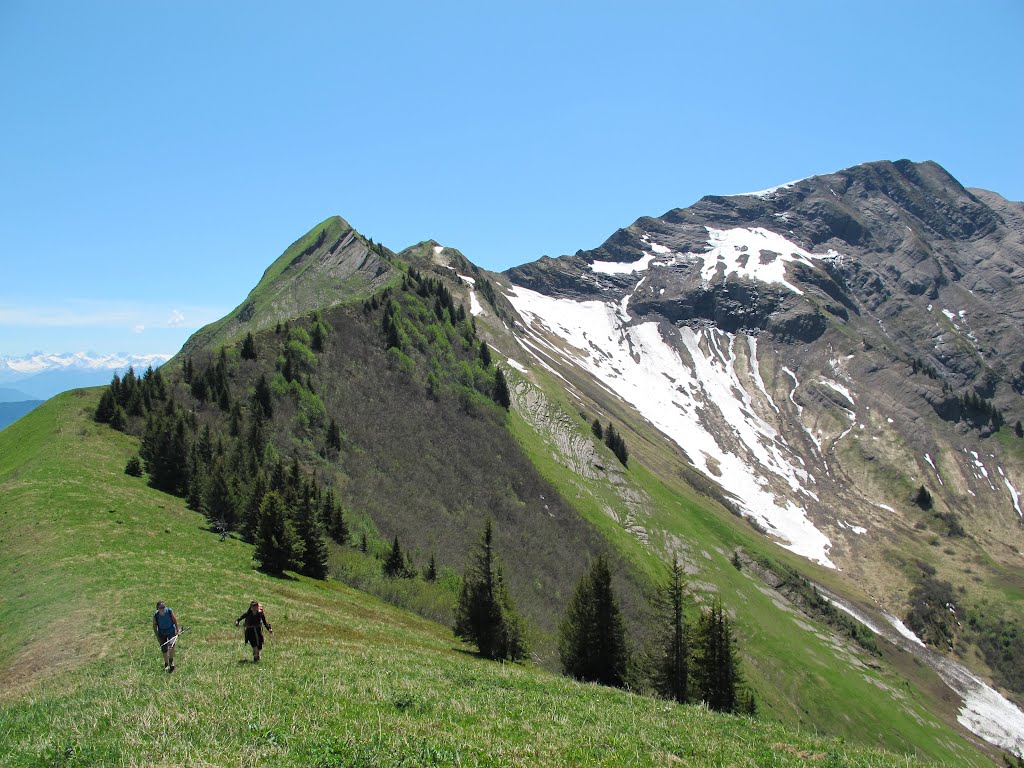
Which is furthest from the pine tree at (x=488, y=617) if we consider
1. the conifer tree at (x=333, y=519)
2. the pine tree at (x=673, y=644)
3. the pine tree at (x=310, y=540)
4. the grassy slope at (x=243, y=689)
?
the conifer tree at (x=333, y=519)

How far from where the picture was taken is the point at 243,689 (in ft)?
50.2

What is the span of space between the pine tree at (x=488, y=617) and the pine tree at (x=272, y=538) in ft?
52.6

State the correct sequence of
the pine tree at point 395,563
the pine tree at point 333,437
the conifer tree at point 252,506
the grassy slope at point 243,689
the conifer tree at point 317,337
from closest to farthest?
the grassy slope at point 243,689
the conifer tree at point 252,506
the pine tree at point 395,563
the pine tree at point 333,437
the conifer tree at point 317,337

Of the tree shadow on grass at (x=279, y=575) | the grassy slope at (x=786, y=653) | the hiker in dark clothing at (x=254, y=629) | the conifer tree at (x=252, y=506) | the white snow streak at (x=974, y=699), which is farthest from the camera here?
the white snow streak at (x=974, y=699)

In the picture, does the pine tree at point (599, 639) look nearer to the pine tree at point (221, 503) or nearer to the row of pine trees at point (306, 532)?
the row of pine trees at point (306, 532)

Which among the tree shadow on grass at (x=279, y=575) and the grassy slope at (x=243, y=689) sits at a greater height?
the grassy slope at (x=243, y=689)

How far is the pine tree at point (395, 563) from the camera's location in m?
67.4

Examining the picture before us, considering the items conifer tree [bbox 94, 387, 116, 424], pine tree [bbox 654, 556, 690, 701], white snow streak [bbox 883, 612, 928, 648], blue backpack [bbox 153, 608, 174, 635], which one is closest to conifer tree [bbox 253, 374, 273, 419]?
conifer tree [bbox 94, 387, 116, 424]

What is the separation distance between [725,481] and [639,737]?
619 ft

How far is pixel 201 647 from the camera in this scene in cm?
2450

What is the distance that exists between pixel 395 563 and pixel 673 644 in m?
35.3

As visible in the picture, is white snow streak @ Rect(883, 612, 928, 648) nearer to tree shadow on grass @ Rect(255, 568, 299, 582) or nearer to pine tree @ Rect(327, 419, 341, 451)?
pine tree @ Rect(327, 419, 341, 451)

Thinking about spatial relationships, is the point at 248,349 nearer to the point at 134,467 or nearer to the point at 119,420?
the point at 119,420

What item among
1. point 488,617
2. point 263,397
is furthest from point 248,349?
point 488,617
